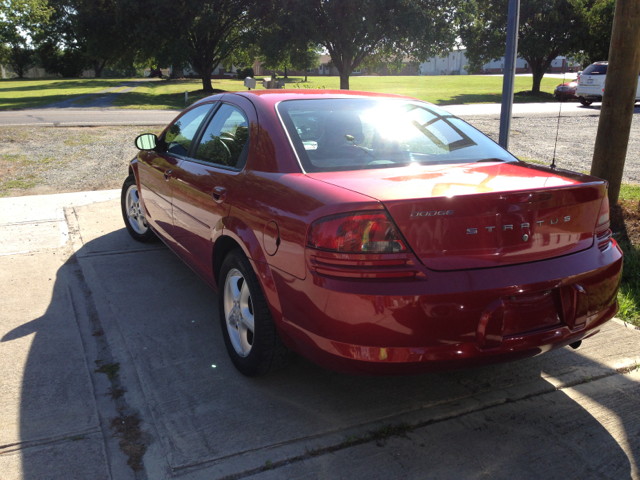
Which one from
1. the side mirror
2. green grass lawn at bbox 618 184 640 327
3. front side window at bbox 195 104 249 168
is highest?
front side window at bbox 195 104 249 168

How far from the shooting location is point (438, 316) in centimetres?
234

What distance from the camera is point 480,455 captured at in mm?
2568

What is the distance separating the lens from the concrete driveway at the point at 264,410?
8.22ft

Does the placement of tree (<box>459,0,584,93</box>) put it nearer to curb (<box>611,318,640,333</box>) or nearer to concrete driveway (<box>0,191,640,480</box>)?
curb (<box>611,318,640,333</box>)

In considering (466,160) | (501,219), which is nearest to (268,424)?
(501,219)

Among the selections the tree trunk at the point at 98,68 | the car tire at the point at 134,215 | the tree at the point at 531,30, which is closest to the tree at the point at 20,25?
the tree trunk at the point at 98,68

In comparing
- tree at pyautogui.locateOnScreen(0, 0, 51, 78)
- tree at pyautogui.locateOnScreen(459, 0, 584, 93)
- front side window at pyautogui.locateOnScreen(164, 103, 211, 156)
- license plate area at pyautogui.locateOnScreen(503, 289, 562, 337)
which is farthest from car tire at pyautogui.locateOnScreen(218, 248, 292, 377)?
tree at pyautogui.locateOnScreen(0, 0, 51, 78)

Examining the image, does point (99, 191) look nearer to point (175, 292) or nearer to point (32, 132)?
point (175, 292)

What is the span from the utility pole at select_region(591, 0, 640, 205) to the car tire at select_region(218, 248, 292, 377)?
13.6 feet

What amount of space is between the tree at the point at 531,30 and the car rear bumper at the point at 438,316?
3244 cm

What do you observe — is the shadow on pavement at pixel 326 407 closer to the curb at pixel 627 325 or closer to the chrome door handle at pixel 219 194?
the curb at pixel 627 325

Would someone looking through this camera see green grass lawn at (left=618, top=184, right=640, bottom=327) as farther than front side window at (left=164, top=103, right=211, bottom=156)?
No

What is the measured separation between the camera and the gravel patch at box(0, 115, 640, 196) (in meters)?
8.73

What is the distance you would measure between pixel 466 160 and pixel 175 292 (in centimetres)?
260
